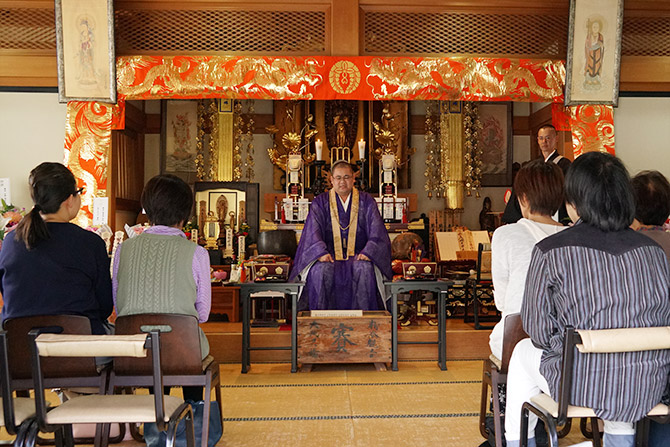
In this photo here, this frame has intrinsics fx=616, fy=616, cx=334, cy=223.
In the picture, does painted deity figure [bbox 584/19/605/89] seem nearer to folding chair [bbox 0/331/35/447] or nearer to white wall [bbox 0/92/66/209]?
white wall [bbox 0/92/66/209]

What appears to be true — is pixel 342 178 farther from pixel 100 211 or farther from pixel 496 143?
pixel 496 143

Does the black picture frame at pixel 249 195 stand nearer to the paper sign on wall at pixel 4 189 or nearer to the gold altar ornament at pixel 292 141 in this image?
the gold altar ornament at pixel 292 141

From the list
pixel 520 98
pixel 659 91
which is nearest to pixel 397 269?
pixel 520 98

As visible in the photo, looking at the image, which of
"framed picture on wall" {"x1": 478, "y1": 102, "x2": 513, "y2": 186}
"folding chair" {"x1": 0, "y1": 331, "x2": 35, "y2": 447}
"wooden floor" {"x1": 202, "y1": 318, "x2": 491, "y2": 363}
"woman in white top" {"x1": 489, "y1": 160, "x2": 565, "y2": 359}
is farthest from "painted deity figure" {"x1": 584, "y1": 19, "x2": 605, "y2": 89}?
"folding chair" {"x1": 0, "y1": 331, "x2": 35, "y2": 447}

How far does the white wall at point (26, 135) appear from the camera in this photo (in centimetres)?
524

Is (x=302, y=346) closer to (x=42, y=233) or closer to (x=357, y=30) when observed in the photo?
(x=42, y=233)

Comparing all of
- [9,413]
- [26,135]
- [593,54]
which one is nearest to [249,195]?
[26,135]

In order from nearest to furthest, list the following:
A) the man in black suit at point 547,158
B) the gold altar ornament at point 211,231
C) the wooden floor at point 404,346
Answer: the man in black suit at point 547,158, the wooden floor at point 404,346, the gold altar ornament at point 211,231

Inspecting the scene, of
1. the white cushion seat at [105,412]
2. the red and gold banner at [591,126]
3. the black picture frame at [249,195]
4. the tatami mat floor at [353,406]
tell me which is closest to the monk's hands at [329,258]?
the tatami mat floor at [353,406]

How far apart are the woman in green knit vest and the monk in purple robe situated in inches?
88.2

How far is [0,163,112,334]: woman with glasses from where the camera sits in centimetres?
231

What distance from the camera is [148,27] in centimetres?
495

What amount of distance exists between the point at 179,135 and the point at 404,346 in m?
5.42

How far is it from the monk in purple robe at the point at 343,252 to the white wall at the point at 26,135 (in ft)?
7.63
